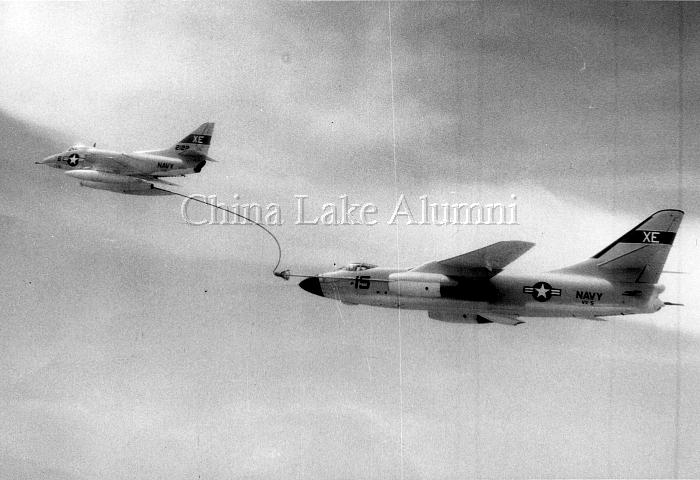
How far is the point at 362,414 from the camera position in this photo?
18.3 ft

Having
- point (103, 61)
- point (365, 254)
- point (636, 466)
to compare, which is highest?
point (103, 61)

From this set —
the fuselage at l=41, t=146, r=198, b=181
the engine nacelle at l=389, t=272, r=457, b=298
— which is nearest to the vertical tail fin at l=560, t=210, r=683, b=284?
the engine nacelle at l=389, t=272, r=457, b=298

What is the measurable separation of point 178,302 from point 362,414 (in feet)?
5.98

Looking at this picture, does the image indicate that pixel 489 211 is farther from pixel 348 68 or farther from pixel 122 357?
pixel 122 357

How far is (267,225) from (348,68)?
1.50 metres

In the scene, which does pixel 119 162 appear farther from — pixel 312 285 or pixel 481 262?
pixel 481 262

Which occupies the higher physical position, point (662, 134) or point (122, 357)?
point (662, 134)

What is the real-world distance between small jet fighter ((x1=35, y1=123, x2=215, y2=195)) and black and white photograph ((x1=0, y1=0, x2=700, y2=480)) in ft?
0.09

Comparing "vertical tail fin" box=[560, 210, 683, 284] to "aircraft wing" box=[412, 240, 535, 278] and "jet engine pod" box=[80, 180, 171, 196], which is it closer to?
"aircraft wing" box=[412, 240, 535, 278]

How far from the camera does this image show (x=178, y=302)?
5.62m

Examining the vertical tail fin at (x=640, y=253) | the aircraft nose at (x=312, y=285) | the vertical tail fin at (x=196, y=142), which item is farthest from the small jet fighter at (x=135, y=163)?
the vertical tail fin at (x=640, y=253)

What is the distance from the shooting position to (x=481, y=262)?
536 centimetres

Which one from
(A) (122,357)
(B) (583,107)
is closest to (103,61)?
(A) (122,357)

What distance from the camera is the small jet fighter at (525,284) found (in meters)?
5.37
